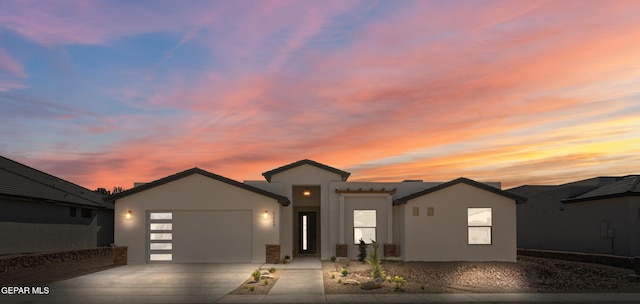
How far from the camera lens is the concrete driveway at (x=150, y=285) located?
1520 cm

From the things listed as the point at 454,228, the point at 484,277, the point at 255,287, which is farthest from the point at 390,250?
the point at 255,287

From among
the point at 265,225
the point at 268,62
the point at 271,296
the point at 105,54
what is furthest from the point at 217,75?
the point at 271,296

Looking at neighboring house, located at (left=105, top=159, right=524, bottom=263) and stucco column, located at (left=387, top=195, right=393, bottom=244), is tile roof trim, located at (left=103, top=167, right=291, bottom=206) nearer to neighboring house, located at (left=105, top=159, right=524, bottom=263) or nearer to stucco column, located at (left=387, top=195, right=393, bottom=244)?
neighboring house, located at (left=105, top=159, right=524, bottom=263)

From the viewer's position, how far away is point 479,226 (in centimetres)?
2631

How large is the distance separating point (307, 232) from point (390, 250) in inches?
204

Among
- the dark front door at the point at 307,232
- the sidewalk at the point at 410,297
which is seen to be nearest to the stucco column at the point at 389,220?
the dark front door at the point at 307,232

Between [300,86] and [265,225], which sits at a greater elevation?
[300,86]

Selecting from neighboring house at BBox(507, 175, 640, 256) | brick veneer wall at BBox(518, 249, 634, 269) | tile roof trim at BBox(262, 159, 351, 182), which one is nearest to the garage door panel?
tile roof trim at BBox(262, 159, 351, 182)

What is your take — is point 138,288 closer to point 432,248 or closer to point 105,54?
point 105,54

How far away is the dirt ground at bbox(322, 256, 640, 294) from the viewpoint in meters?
17.5

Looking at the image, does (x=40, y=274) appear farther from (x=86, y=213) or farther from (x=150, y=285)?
(x=86, y=213)

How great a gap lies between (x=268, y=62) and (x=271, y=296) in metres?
10.3

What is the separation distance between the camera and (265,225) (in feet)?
82.9

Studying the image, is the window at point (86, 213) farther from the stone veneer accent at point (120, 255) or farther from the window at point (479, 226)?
the window at point (479, 226)
